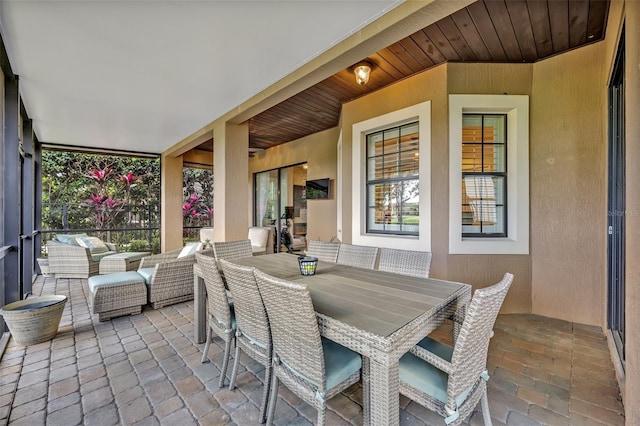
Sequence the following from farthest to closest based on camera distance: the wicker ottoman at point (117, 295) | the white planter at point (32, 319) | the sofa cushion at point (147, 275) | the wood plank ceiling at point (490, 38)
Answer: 1. the sofa cushion at point (147, 275)
2. the wicker ottoman at point (117, 295)
3. the white planter at point (32, 319)
4. the wood plank ceiling at point (490, 38)

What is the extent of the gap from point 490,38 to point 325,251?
2696 mm

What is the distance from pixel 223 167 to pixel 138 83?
1.43 metres

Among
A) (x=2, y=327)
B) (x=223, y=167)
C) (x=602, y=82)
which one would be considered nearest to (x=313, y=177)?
(x=223, y=167)

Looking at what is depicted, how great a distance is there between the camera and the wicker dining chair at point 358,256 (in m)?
2.61

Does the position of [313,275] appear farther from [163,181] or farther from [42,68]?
[163,181]

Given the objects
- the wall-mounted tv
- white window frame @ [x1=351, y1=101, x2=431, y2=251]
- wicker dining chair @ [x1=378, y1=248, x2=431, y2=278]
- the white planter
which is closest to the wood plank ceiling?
white window frame @ [x1=351, y1=101, x2=431, y2=251]

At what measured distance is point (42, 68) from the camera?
9.03 ft

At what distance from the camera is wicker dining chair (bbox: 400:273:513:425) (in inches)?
46.6

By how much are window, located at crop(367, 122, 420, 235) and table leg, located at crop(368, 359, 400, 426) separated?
2495mm

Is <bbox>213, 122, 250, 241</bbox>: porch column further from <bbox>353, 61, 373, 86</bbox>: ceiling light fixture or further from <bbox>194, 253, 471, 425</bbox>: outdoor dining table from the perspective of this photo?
<bbox>194, 253, 471, 425</bbox>: outdoor dining table

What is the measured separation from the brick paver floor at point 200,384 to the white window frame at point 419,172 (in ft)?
4.21

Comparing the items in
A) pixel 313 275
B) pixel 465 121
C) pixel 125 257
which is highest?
pixel 465 121

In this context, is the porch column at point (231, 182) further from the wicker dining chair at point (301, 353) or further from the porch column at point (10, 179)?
the wicker dining chair at point (301, 353)

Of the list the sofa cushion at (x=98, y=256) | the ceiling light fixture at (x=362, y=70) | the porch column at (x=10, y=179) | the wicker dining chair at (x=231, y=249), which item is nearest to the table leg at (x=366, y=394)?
the wicker dining chair at (x=231, y=249)
